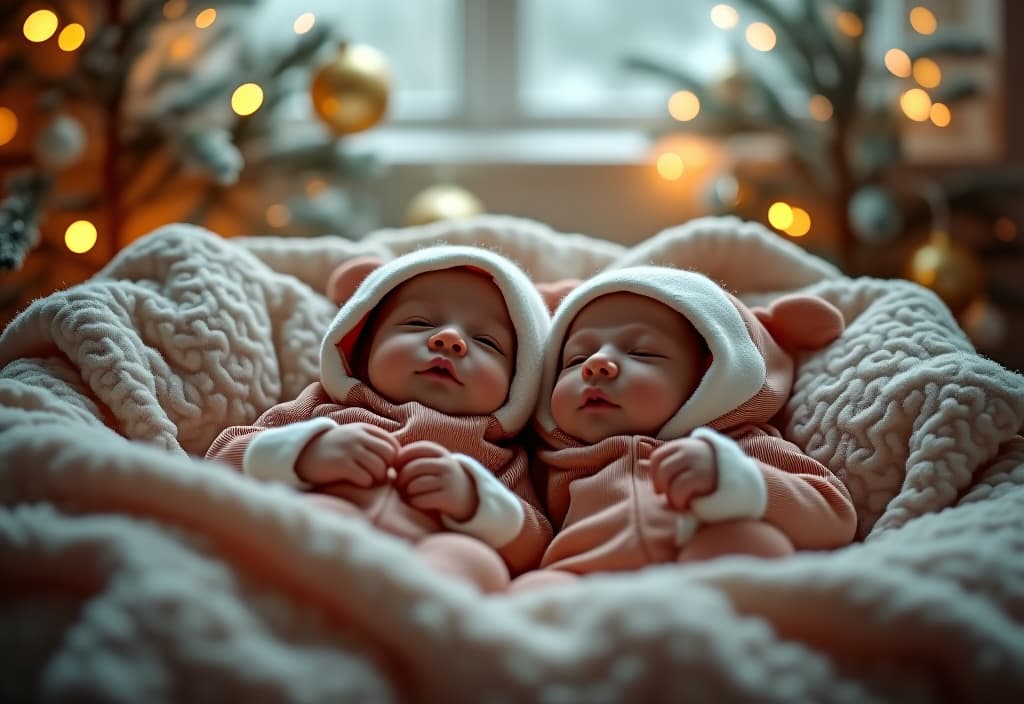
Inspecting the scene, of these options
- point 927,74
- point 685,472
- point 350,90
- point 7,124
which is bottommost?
point 685,472

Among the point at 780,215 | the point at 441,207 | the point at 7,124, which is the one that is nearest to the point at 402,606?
the point at 441,207

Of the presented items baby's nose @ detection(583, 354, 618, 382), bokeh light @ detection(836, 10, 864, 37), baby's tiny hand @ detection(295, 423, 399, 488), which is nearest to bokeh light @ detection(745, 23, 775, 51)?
bokeh light @ detection(836, 10, 864, 37)

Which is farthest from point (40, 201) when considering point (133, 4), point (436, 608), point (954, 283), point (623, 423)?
point (954, 283)

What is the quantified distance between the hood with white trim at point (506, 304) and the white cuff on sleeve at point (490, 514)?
145mm

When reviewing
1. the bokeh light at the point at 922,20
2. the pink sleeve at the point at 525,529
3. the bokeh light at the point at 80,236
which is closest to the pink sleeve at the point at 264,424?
the pink sleeve at the point at 525,529

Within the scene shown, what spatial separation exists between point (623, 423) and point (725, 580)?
0.37m

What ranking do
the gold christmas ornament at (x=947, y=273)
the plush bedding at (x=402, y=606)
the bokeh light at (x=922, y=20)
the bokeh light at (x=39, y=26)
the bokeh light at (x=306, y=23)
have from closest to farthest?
the plush bedding at (x=402, y=606), the bokeh light at (x=39, y=26), the gold christmas ornament at (x=947, y=273), the bokeh light at (x=306, y=23), the bokeh light at (x=922, y=20)

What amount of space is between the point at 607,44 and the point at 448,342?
5.45 feet

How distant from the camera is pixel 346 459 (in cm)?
105

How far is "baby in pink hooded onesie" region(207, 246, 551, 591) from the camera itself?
1.05 m

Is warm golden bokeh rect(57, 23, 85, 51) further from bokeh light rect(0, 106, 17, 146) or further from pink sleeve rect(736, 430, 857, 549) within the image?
pink sleeve rect(736, 430, 857, 549)

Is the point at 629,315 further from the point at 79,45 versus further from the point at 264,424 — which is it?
the point at 79,45

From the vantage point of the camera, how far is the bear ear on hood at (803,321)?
51.7 inches

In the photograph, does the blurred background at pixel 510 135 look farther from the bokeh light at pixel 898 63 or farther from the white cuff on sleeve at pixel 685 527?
the white cuff on sleeve at pixel 685 527
